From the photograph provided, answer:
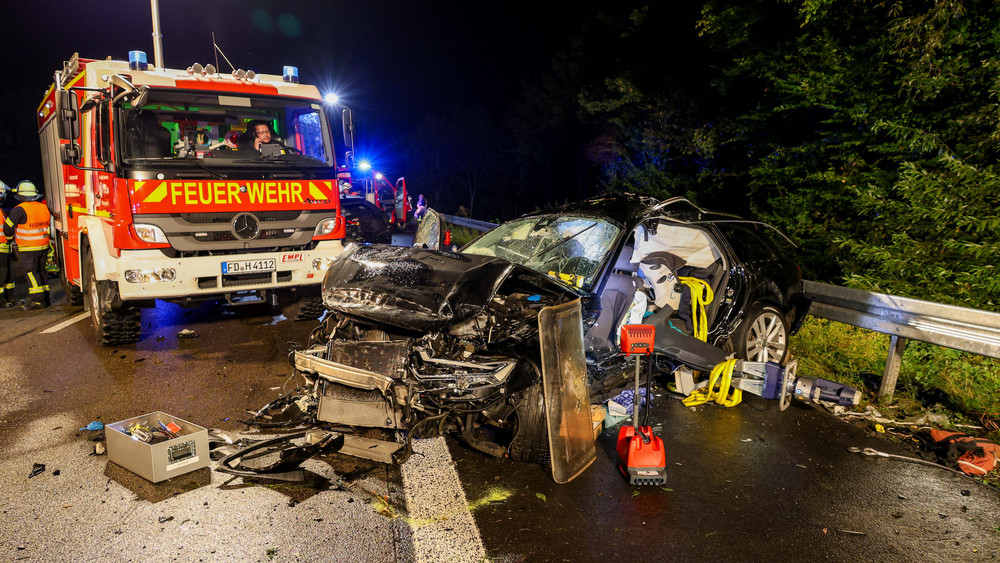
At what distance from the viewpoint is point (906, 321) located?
4.75m

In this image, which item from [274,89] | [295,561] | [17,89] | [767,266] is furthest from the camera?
[17,89]

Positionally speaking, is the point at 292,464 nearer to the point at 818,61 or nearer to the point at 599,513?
the point at 599,513

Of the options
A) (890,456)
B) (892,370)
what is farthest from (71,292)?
(892,370)

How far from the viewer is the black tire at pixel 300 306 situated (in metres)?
7.35

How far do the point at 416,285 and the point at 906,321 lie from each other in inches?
152

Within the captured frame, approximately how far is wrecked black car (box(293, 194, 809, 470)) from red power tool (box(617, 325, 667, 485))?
0.41 meters

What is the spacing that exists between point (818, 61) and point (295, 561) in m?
8.64

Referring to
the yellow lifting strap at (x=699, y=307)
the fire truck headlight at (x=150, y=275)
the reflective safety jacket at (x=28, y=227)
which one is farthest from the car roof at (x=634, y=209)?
the reflective safety jacket at (x=28, y=227)

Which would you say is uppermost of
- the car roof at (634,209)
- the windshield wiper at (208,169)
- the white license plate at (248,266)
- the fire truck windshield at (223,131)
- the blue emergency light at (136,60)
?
the blue emergency light at (136,60)

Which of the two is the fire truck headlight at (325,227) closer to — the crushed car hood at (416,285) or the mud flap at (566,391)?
the crushed car hood at (416,285)

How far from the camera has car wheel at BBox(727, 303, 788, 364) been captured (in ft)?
17.3

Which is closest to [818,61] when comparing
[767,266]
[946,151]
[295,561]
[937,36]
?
[937,36]

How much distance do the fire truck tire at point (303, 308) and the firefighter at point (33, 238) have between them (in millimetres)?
3786

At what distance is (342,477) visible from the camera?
3.50 metres
